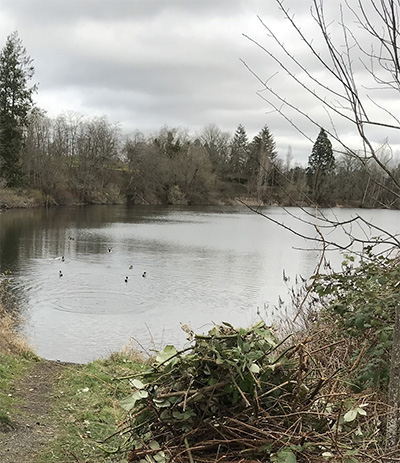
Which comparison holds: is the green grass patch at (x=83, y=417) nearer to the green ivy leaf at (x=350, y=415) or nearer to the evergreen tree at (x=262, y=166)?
the evergreen tree at (x=262, y=166)

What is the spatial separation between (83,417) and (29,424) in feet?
2.15

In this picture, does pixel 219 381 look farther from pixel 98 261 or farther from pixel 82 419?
pixel 98 261

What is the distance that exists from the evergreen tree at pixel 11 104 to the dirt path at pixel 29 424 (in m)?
41.1

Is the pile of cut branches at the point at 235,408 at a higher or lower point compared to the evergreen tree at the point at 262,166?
lower

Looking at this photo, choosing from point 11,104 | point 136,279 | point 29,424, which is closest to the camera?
point 29,424

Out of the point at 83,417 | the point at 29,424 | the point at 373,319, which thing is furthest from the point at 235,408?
the point at 83,417

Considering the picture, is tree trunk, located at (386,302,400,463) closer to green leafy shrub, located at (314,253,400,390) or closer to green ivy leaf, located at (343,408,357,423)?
green ivy leaf, located at (343,408,357,423)

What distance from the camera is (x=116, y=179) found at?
64875 millimetres

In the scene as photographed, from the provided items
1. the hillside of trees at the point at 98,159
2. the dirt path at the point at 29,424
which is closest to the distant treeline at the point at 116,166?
the hillside of trees at the point at 98,159

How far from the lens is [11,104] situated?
45.7m

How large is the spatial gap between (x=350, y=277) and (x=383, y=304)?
0.75 metres

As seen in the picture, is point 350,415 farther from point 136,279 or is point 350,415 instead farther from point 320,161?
point 136,279

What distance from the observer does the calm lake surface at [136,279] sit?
507 inches

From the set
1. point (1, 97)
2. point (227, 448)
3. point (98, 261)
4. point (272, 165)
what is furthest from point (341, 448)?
point (1, 97)
